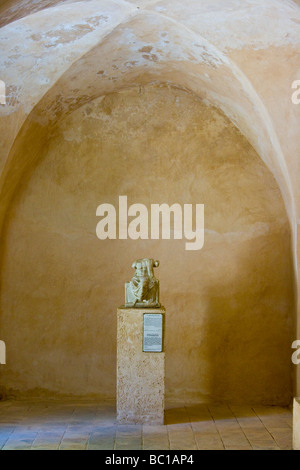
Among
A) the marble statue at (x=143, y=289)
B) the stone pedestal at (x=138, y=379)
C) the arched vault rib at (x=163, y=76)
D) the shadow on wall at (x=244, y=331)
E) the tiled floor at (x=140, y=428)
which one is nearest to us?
the tiled floor at (x=140, y=428)

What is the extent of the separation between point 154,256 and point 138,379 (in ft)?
6.49

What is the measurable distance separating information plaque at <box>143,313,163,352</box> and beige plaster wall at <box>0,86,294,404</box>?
3.99 ft

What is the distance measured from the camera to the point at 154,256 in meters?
8.51

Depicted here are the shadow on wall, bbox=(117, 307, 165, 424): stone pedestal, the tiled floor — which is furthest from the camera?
the shadow on wall

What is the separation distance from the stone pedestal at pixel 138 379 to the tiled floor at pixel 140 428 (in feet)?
0.59

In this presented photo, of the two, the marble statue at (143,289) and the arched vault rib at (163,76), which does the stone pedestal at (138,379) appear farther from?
the arched vault rib at (163,76)

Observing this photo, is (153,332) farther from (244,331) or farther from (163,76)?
(163,76)

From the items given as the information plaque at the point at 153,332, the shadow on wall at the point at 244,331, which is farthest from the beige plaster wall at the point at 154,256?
the information plaque at the point at 153,332

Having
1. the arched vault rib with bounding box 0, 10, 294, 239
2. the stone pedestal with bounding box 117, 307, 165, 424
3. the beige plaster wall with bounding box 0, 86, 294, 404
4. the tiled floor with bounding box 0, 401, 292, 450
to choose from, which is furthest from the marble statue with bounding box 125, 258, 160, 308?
the arched vault rib with bounding box 0, 10, 294, 239

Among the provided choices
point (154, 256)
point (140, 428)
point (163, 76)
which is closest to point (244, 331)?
point (154, 256)

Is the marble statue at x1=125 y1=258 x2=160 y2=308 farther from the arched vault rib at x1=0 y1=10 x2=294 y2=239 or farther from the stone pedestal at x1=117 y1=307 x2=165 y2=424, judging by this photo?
the arched vault rib at x1=0 y1=10 x2=294 y2=239

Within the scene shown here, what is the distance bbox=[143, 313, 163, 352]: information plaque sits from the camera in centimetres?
716

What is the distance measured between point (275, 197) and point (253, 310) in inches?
64.0

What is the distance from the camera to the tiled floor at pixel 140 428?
6344mm
